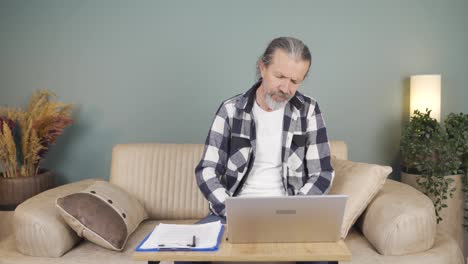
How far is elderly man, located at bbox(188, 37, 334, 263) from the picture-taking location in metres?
1.76

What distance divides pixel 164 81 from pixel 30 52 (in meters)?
0.91

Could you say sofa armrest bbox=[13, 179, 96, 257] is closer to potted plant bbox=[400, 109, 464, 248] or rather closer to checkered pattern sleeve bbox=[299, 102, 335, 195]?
checkered pattern sleeve bbox=[299, 102, 335, 195]

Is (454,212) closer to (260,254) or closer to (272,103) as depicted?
(272,103)

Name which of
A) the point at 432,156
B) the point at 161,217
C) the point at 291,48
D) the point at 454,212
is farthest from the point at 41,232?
the point at 454,212

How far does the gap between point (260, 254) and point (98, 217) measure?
3.14ft

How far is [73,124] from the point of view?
2879 mm

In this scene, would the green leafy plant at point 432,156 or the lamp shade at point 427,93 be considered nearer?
the green leafy plant at point 432,156

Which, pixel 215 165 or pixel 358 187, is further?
pixel 358 187

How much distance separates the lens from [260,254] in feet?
3.73

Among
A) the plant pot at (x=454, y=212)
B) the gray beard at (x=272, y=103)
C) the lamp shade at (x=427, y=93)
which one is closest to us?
the gray beard at (x=272, y=103)

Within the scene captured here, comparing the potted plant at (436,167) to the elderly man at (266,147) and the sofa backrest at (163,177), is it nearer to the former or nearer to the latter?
the sofa backrest at (163,177)

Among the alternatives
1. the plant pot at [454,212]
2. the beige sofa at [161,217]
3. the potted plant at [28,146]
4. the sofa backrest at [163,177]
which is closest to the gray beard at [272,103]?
the beige sofa at [161,217]

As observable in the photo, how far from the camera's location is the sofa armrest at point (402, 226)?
5.70 feet

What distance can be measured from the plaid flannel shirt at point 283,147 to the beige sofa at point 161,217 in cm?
33
